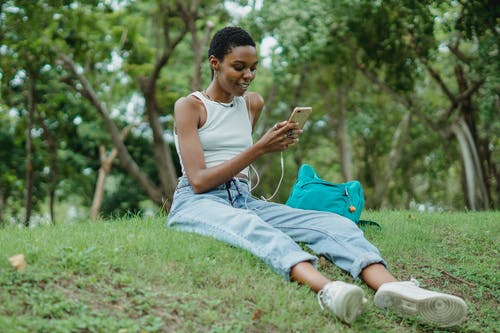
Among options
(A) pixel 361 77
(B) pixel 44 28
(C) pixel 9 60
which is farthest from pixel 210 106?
(A) pixel 361 77

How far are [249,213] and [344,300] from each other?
3.65 ft

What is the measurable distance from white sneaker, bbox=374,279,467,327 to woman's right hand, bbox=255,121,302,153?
1.27 metres

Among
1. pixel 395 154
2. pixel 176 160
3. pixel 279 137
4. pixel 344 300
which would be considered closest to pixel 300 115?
pixel 279 137

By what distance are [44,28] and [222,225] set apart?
9.22 meters

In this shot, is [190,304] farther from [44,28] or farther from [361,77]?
[361,77]

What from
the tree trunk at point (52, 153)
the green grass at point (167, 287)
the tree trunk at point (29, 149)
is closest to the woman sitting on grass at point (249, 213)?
the green grass at point (167, 287)

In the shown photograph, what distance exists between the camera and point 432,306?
374 centimetres

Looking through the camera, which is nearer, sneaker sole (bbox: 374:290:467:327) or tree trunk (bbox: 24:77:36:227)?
sneaker sole (bbox: 374:290:467:327)

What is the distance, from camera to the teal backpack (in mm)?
5324

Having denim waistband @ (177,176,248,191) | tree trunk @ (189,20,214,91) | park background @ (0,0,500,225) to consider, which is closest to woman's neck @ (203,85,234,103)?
denim waistband @ (177,176,248,191)

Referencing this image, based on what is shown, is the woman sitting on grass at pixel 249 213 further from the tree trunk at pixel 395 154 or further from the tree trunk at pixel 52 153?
the tree trunk at pixel 395 154

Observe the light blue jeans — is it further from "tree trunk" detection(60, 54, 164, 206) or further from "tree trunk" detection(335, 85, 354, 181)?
"tree trunk" detection(335, 85, 354, 181)

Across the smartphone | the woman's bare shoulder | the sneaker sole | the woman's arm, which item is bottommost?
the sneaker sole

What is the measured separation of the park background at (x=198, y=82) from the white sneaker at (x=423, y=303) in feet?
19.6
